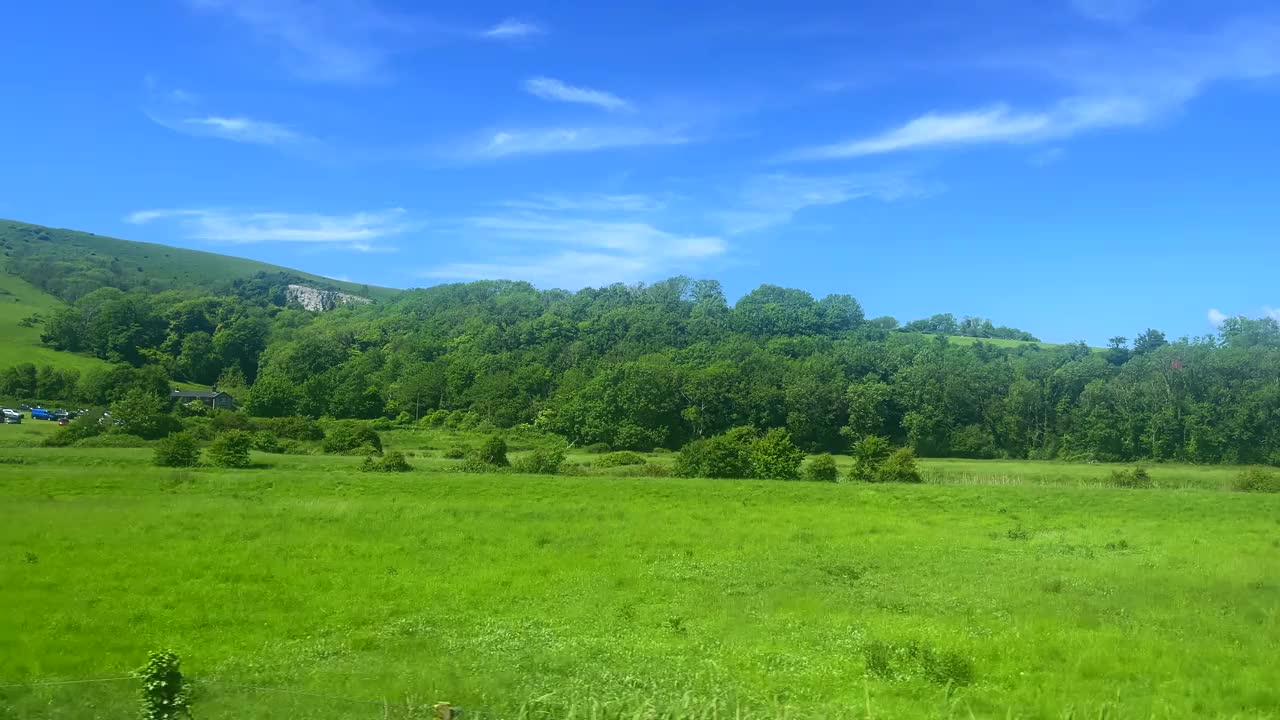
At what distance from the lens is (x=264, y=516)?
28219 mm

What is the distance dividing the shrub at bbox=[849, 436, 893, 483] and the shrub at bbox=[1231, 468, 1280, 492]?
18.6 m

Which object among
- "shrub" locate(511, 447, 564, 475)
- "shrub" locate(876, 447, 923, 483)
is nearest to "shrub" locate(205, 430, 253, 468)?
"shrub" locate(511, 447, 564, 475)

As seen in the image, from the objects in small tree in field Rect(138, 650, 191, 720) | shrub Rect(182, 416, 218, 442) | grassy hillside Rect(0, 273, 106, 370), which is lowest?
shrub Rect(182, 416, 218, 442)

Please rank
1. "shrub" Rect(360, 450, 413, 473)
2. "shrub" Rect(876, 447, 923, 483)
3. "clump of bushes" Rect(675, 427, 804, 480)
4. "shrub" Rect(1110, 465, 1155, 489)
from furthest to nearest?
"clump of bushes" Rect(675, 427, 804, 480)
"shrub" Rect(876, 447, 923, 483)
"shrub" Rect(1110, 465, 1155, 489)
"shrub" Rect(360, 450, 413, 473)

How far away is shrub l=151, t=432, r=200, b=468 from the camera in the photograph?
144 feet

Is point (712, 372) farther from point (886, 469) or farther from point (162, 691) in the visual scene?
point (162, 691)

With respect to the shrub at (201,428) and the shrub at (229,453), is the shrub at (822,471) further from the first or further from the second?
the shrub at (201,428)

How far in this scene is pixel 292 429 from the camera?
212ft

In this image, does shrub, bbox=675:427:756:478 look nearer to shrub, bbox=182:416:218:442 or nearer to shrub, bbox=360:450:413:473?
shrub, bbox=360:450:413:473

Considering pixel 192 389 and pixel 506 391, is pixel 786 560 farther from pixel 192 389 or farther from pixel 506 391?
pixel 192 389

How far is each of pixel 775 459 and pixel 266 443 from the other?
107 ft

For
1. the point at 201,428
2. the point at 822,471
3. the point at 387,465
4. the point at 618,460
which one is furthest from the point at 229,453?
the point at 822,471

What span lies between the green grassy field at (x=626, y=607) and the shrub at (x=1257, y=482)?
542 inches

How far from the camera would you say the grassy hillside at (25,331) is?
4232 inches
